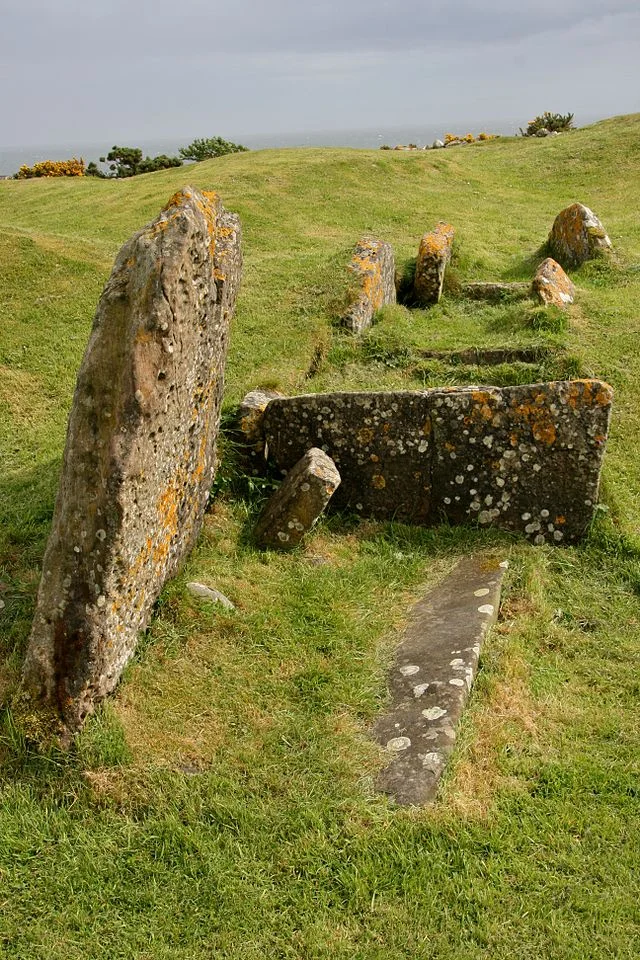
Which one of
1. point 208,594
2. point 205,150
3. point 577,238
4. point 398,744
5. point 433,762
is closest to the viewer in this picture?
point 433,762

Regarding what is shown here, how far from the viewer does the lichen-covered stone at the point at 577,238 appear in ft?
48.1

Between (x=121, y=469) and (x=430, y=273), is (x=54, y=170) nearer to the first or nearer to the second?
(x=430, y=273)

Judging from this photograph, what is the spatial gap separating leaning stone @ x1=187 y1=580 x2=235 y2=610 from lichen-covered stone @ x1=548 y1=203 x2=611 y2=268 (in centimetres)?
1178

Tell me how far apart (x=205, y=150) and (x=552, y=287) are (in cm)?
3341

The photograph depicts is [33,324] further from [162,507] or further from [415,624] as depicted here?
[415,624]

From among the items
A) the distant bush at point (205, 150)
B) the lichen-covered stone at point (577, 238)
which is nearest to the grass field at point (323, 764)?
the lichen-covered stone at point (577, 238)

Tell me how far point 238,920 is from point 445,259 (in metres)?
11.9

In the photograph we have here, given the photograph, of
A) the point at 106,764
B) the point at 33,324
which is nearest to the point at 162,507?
the point at 106,764

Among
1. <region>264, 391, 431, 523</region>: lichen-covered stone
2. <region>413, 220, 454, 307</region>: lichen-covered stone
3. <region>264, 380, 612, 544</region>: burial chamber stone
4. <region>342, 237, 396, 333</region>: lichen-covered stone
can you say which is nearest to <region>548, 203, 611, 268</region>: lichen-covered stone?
<region>413, 220, 454, 307</region>: lichen-covered stone

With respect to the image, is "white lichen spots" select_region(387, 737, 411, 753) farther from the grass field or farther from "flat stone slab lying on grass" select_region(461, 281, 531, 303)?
"flat stone slab lying on grass" select_region(461, 281, 531, 303)

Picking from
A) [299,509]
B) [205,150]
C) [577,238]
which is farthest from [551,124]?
[299,509]

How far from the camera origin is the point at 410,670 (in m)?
5.27

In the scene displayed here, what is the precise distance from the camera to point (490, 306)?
12828 millimetres

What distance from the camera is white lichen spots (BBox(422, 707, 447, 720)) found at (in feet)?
15.6
